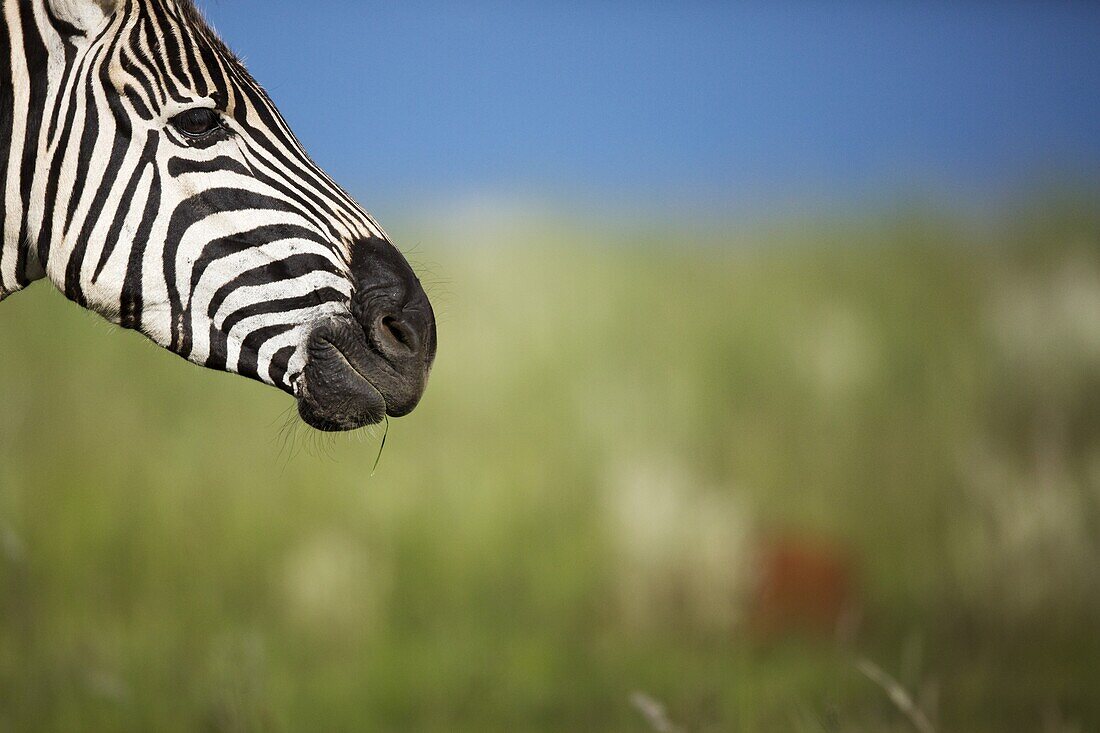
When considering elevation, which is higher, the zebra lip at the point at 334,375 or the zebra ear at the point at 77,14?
the zebra ear at the point at 77,14

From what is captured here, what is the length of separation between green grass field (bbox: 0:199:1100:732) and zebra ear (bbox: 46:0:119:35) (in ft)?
7.48

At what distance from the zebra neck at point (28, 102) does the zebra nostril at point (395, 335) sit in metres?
0.84

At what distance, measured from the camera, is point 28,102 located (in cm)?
217

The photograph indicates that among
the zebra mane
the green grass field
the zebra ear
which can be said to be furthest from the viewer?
the green grass field

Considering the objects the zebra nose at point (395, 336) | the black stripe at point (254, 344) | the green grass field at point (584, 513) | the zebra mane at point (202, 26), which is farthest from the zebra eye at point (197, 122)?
the green grass field at point (584, 513)

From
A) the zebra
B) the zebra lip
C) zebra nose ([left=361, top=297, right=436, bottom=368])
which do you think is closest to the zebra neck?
the zebra

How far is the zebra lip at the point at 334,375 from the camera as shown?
2.19 m

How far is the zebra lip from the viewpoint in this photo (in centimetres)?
219

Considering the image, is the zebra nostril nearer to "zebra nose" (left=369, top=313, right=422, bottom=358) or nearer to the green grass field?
"zebra nose" (left=369, top=313, right=422, bottom=358)

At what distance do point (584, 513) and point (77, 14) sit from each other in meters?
6.72

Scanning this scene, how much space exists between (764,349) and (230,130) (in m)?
8.75

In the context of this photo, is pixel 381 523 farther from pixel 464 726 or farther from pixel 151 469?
pixel 464 726

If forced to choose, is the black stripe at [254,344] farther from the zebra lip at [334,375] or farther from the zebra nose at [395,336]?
the zebra nose at [395,336]

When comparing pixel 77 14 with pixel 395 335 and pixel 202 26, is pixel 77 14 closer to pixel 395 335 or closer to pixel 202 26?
pixel 202 26
